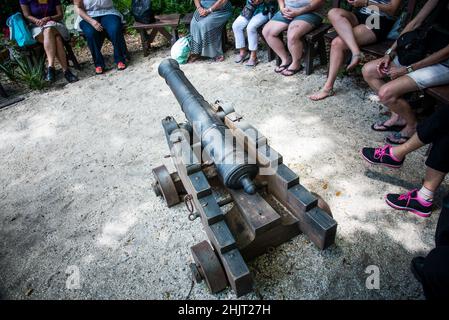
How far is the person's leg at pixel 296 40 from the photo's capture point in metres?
4.43

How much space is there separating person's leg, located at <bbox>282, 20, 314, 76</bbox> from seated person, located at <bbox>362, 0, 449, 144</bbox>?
4.60 feet

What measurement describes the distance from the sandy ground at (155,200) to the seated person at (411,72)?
30 cm

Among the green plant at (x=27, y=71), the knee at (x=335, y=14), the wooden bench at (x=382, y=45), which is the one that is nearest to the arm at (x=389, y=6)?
the wooden bench at (x=382, y=45)

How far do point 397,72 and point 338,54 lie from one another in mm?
1021

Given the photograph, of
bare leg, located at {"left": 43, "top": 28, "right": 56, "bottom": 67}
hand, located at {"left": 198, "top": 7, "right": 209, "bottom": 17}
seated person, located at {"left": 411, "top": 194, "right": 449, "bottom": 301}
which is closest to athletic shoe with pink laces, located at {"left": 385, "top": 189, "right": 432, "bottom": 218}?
seated person, located at {"left": 411, "top": 194, "right": 449, "bottom": 301}

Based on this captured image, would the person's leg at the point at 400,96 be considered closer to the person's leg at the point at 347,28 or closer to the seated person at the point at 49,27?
the person's leg at the point at 347,28

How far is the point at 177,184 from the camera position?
2.77 m

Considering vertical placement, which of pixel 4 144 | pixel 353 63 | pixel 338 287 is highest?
pixel 353 63

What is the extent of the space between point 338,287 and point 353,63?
2689 mm

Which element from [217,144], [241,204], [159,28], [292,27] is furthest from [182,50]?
[241,204]

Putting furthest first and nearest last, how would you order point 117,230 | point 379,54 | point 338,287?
1. point 379,54
2. point 117,230
3. point 338,287

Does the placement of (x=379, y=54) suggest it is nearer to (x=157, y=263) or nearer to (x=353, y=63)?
(x=353, y=63)

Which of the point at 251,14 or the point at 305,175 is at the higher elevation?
the point at 251,14
